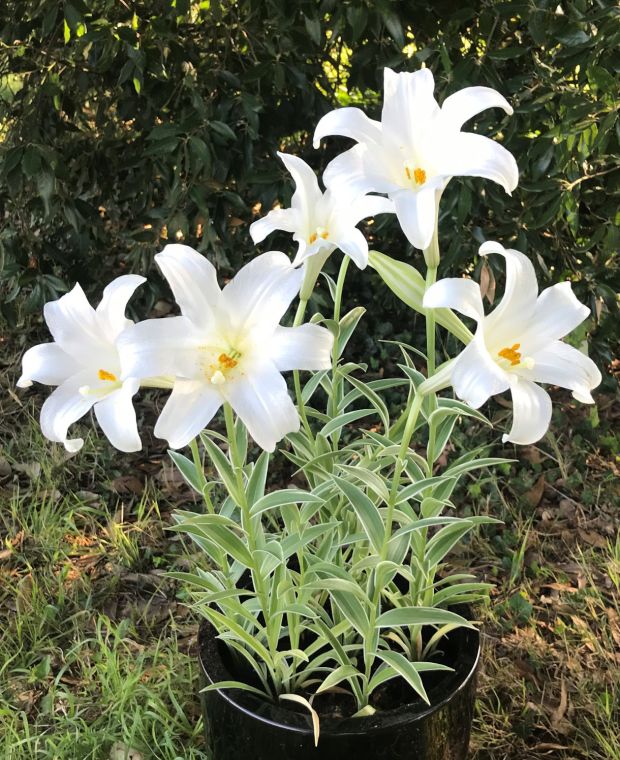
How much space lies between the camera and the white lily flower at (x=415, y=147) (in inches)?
29.5

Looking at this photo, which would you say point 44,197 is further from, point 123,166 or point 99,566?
point 99,566

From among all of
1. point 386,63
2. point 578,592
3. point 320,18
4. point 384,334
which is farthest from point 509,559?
point 320,18

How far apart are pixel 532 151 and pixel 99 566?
1.19m

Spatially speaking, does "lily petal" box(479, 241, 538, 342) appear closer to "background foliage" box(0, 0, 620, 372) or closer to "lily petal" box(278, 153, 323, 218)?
"lily petal" box(278, 153, 323, 218)

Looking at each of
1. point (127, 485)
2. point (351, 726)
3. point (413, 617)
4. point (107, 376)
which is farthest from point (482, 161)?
point (127, 485)

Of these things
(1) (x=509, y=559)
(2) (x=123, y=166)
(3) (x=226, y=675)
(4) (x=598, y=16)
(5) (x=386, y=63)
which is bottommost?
(1) (x=509, y=559)

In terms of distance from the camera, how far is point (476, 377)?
2.21 ft

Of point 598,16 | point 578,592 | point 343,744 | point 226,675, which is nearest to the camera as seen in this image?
point 343,744

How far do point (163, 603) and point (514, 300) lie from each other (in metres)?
1.16

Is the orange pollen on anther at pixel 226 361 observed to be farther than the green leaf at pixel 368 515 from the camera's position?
No

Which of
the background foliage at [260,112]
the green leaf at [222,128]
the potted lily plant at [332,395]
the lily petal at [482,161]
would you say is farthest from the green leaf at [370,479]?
the green leaf at [222,128]

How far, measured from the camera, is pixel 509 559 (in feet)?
5.60

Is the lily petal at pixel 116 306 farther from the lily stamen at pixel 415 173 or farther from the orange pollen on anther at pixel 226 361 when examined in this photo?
the lily stamen at pixel 415 173

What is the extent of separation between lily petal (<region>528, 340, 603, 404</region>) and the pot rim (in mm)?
432
